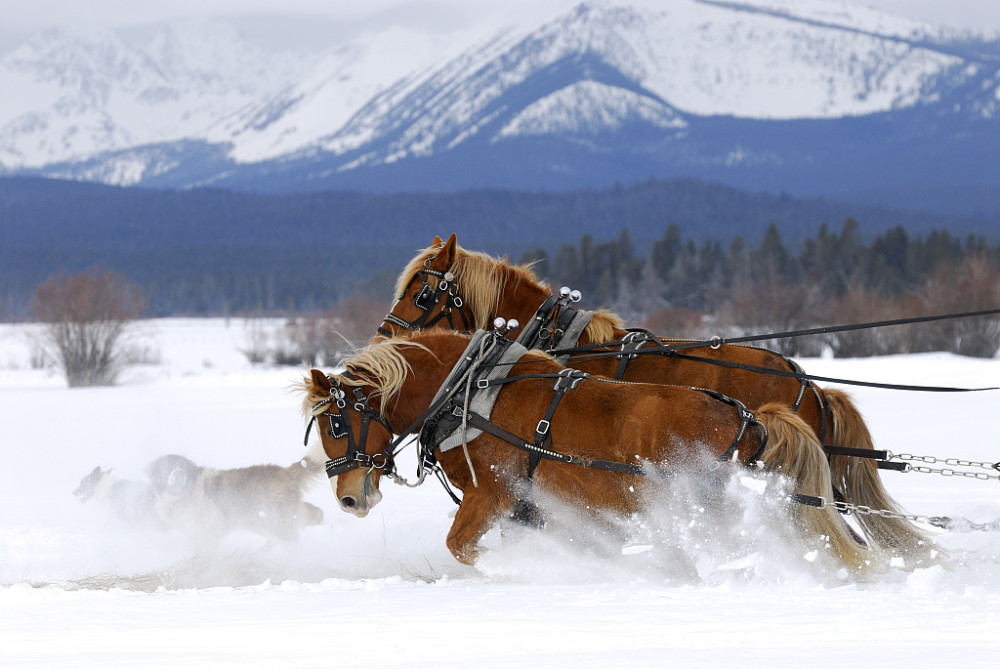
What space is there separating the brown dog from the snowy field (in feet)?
0.53

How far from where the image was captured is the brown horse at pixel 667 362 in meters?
4.81

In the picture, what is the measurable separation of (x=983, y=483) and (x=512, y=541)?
5.62 meters

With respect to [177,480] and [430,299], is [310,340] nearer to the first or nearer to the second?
[177,480]

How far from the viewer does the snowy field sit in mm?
3348

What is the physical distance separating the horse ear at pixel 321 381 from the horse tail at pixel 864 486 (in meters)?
2.55

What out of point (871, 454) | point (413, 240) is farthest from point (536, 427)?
point (413, 240)

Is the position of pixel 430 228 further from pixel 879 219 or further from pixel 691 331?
pixel 691 331

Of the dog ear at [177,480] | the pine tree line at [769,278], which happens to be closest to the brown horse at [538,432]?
the dog ear at [177,480]

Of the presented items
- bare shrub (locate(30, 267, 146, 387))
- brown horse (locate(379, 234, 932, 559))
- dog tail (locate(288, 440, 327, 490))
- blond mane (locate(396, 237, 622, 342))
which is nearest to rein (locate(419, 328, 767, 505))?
brown horse (locate(379, 234, 932, 559))

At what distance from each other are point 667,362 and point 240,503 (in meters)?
3.24

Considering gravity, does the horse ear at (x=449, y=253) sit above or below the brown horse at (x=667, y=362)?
above

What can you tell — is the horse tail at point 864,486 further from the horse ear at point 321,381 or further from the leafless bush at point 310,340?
the leafless bush at point 310,340

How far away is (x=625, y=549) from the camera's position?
15.0ft

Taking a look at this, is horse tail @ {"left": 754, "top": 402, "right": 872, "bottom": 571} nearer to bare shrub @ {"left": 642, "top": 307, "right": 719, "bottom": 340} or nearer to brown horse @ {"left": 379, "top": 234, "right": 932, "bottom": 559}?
brown horse @ {"left": 379, "top": 234, "right": 932, "bottom": 559}
